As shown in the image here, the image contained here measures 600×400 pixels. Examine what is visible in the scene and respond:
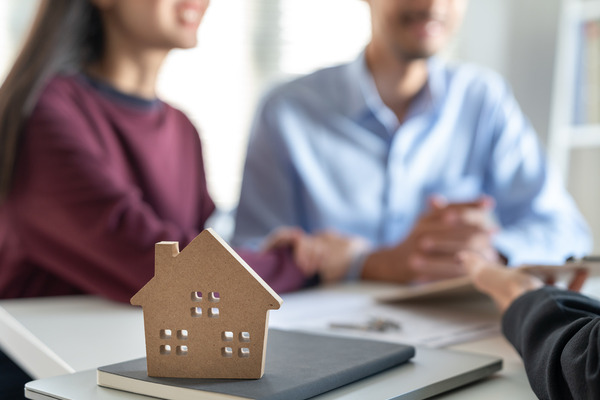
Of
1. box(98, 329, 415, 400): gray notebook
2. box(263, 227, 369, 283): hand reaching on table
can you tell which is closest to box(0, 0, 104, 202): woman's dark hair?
box(263, 227, 369, 283): hand reaching on table

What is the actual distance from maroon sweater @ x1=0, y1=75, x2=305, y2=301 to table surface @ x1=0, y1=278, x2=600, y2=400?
6cm

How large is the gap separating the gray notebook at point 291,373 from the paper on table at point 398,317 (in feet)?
0.66

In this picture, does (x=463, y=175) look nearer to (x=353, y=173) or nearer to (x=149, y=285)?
(x=353, y=173)

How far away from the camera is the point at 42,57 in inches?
47.3

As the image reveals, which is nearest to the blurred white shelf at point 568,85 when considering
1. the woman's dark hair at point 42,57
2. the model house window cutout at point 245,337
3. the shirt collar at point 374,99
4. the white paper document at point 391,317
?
the shirt collar at point 374,99

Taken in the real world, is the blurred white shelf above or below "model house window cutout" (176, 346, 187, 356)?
above

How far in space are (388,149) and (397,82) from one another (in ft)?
0.56

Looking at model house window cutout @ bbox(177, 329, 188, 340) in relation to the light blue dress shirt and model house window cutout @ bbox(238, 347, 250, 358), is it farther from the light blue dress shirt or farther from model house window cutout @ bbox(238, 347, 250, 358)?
the light blue dress shirt

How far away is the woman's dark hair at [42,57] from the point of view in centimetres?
112

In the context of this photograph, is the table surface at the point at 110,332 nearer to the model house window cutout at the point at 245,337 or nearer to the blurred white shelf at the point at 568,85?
the model house window cutout at the point at 245,337

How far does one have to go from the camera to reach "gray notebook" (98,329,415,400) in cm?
50

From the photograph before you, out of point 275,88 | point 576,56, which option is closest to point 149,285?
point 275,88

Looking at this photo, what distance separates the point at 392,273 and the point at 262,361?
88 cm

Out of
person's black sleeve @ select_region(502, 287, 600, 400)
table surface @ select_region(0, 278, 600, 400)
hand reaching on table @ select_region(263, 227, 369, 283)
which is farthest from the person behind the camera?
hand reaching on table @ select_region(263, 227, 369, 283)
